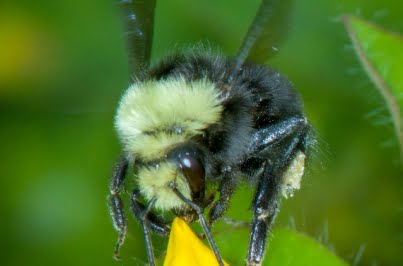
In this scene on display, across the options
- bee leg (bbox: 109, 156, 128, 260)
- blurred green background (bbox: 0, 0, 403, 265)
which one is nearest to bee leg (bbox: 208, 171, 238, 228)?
bee leg (bbox: 109, 156, 128, 260)

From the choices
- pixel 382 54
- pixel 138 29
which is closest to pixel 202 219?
pixel 138 29

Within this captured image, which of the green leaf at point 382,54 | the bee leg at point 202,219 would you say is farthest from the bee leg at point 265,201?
the green leaf at point 382,54

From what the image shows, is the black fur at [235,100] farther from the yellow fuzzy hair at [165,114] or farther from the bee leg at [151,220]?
the bee leg at [151,220]

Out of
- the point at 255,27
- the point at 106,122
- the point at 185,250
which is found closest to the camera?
the point at 185,250

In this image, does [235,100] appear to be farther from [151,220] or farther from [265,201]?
[151,220]

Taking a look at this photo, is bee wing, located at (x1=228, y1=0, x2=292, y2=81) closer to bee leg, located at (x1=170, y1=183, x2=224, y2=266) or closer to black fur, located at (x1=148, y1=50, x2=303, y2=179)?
black fur, located at (x1=148, y1=50, x2=303, y2=179)

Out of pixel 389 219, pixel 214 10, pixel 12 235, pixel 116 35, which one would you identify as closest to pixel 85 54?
pixel 116 35

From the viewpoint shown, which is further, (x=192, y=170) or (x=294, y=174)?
(x=294, y=174)

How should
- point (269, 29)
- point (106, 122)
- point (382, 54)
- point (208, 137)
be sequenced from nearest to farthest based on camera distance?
point (208, 137), point (269, 29), point (382, 54), point (106, 122)
